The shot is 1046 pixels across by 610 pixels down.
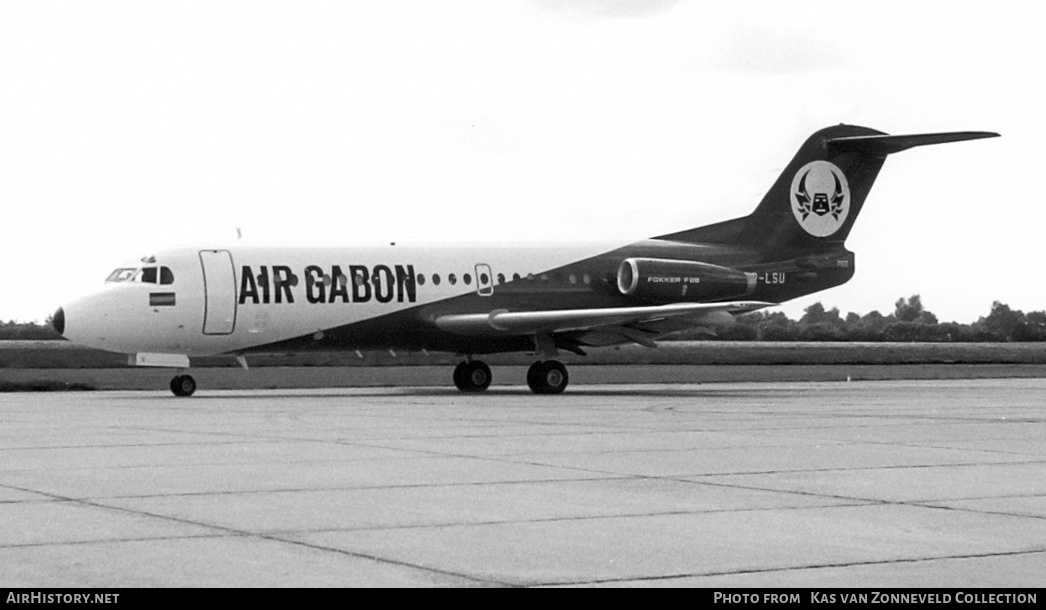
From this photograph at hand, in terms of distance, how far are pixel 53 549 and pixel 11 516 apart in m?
1.60

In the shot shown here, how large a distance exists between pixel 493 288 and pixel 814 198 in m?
8.28

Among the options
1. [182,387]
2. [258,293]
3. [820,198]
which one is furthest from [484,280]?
[820,198]

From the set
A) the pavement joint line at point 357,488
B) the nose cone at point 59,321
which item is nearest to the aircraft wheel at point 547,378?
the nose cone at point 59,321

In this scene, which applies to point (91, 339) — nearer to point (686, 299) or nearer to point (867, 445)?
point (686, 299)

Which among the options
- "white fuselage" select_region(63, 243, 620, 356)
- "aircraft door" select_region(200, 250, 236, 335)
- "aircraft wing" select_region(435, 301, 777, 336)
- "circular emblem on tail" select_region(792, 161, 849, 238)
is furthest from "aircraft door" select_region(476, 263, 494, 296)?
"circular emblem on tail" select_region(792, 161, 849, 238)

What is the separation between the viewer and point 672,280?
32.9 meters

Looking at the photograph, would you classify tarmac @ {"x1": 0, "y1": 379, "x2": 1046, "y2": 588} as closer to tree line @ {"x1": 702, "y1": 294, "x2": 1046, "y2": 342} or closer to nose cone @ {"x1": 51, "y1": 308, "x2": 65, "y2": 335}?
nose cone @ {"x1": 51, "y1": 308, "x2": 65, "y2": 335}

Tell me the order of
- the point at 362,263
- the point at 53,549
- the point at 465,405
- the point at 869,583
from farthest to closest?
the point at 362,263 → the point at 465,405 → the point at 53,549 → the point at 869,583

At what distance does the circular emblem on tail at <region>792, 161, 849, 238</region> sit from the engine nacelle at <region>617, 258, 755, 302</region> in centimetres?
274

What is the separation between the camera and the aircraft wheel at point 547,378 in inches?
1232

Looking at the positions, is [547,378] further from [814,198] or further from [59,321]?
[59,321]

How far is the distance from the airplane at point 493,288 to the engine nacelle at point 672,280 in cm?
3
